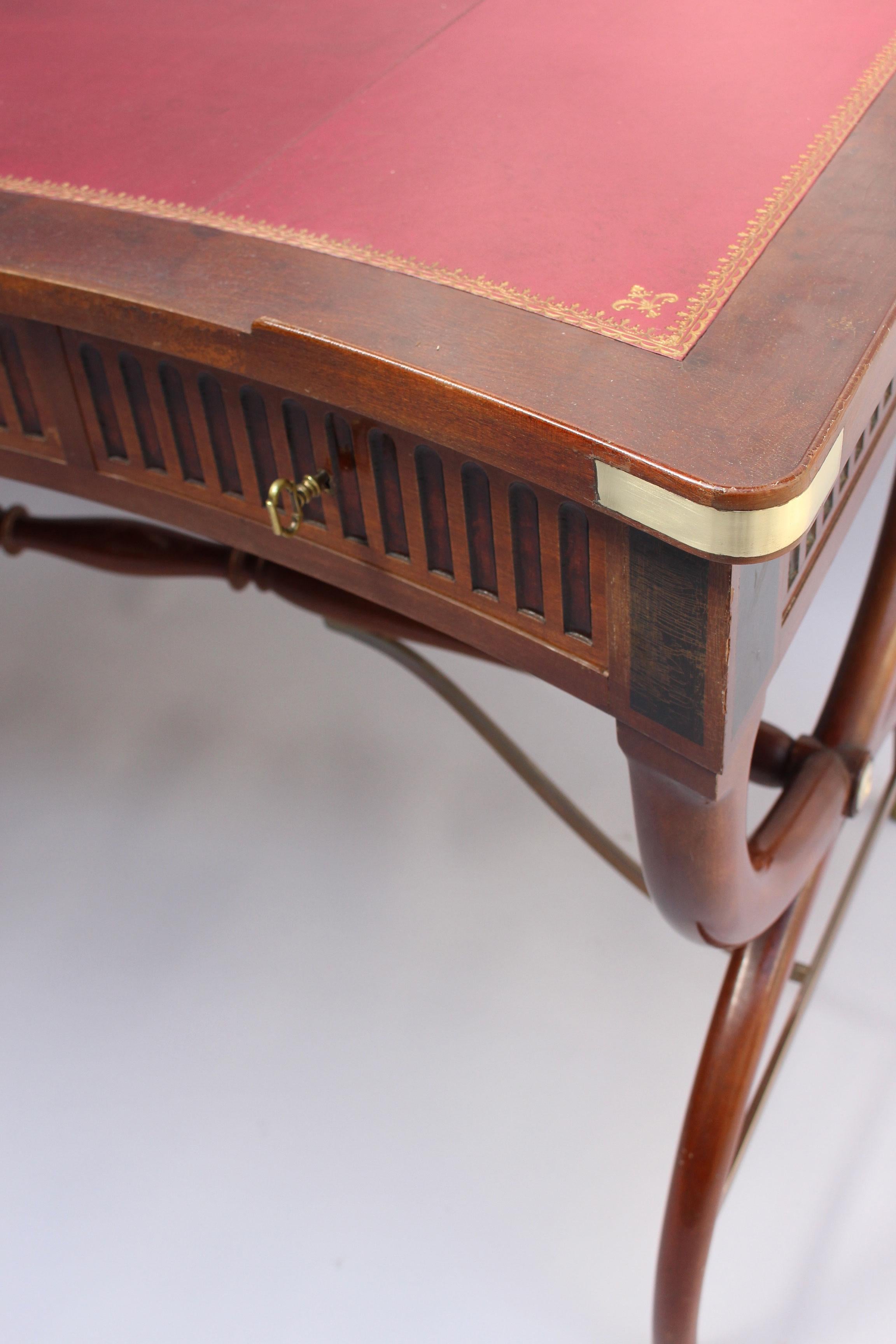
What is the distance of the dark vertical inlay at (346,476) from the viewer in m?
0.76

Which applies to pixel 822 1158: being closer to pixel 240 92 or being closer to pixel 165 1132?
pixel 165 1132

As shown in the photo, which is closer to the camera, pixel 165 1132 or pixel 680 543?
pixel 680 543

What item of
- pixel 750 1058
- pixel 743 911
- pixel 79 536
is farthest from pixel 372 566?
pixel 79 536

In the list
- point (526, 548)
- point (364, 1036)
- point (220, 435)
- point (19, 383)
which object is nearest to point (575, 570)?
point (526, 548)

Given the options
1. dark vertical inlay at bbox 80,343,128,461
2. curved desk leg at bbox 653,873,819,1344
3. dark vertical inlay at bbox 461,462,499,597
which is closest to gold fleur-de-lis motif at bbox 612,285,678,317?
dark vertical inlay at bbox 461,462,499,597

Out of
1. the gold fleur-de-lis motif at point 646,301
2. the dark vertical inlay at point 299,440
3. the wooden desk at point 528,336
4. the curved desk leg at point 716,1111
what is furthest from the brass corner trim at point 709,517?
the curved desk leg at point 716,1111

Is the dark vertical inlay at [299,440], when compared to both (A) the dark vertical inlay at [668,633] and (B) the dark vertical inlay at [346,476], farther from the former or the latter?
(A) the dark vertical inlay at [668,633]

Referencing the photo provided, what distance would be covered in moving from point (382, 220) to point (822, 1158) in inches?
36.9

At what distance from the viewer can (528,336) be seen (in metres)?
0.67

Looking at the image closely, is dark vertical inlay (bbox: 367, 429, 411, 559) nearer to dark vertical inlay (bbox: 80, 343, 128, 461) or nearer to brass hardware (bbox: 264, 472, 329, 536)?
brass hardware (bbox: 264, 472, 329, 536)

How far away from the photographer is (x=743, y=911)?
0.92 m

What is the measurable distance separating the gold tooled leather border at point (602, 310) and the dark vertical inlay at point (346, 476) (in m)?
0.09

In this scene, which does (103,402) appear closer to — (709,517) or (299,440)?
(299,440)

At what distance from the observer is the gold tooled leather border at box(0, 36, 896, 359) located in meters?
0.67
